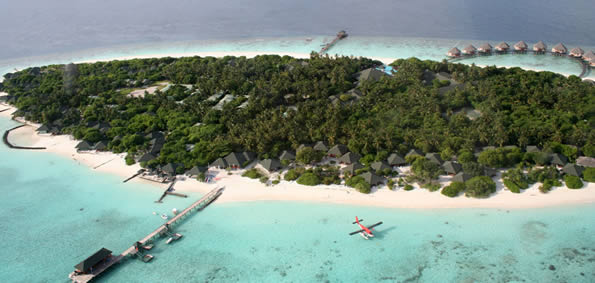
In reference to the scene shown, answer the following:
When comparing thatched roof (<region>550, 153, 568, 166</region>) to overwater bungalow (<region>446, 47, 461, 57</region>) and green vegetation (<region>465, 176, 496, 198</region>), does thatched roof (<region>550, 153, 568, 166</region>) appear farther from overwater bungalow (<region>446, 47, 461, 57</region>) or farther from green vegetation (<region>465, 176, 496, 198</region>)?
overwater bungalow (<region>446, 47, 461, 57</region>)

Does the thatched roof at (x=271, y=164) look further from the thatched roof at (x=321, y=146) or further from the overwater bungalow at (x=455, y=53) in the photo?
the overwater bungalow at (x=455, y=53)

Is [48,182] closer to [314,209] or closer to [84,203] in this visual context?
[84,203]

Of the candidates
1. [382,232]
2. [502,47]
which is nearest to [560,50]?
[502,47]

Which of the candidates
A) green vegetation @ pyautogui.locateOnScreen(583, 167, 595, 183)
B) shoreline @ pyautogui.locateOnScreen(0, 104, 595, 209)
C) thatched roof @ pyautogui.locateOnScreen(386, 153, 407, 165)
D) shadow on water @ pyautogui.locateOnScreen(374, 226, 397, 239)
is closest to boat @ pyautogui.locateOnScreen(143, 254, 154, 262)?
shoreline @ pyautogui.locateOnScreen(0, 104, 595, 209)

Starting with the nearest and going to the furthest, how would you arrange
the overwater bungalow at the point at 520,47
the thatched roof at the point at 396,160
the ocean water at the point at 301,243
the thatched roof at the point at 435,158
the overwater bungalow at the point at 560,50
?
the ocean water at the point at 301,243, the thatched roof at the point at 435,158, the thatched roof at the point at 396,160, the overwater bungalow at the point at 560,50, the overwater bungalow at the point at 520,47

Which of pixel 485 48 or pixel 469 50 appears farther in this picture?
pixel 485 48

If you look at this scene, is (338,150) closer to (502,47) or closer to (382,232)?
(382,232)

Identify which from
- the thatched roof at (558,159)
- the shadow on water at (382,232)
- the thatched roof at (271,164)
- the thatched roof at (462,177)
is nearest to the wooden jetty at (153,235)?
the thatched roof at (271,164)
